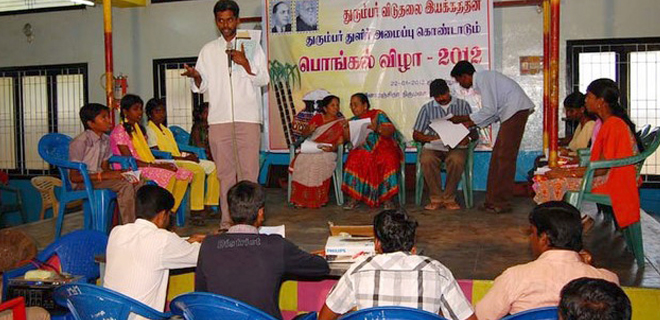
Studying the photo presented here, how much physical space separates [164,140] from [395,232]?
4.21 metres

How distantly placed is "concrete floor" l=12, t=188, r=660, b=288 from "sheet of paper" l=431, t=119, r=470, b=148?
2.12ft

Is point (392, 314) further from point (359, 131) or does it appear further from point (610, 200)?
point (359, 131)

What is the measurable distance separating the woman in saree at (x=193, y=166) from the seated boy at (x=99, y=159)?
2.44 feet

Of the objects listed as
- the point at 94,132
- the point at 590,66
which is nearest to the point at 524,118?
the point at 590,66

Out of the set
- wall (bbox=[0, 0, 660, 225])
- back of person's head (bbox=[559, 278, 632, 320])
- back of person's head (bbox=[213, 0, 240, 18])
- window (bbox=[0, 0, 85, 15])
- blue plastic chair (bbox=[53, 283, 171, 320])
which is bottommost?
blue plastic chair (bbox=[53, 283, 171, 320])

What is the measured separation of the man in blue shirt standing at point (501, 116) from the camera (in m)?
6.21

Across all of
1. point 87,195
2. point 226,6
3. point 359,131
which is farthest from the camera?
point 359,131

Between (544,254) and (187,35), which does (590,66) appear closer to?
(187,35)

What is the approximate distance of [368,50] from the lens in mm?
7879

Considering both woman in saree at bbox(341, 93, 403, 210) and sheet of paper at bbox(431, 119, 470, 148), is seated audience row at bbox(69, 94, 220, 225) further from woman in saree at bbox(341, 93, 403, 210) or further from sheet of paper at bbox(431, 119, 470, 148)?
sheet of paper at bbox(431, 119, 470, 148)

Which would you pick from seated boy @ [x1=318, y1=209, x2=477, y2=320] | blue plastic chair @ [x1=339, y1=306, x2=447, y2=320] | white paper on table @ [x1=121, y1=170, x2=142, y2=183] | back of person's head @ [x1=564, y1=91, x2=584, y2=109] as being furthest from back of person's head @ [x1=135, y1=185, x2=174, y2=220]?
back of person's head @ [x1=564, y1=91, x2=584, y2=109]

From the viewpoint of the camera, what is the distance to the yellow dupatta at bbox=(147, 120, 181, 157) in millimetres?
6363

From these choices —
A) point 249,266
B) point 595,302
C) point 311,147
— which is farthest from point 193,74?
point 595,302

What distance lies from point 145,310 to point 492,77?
4.41m
